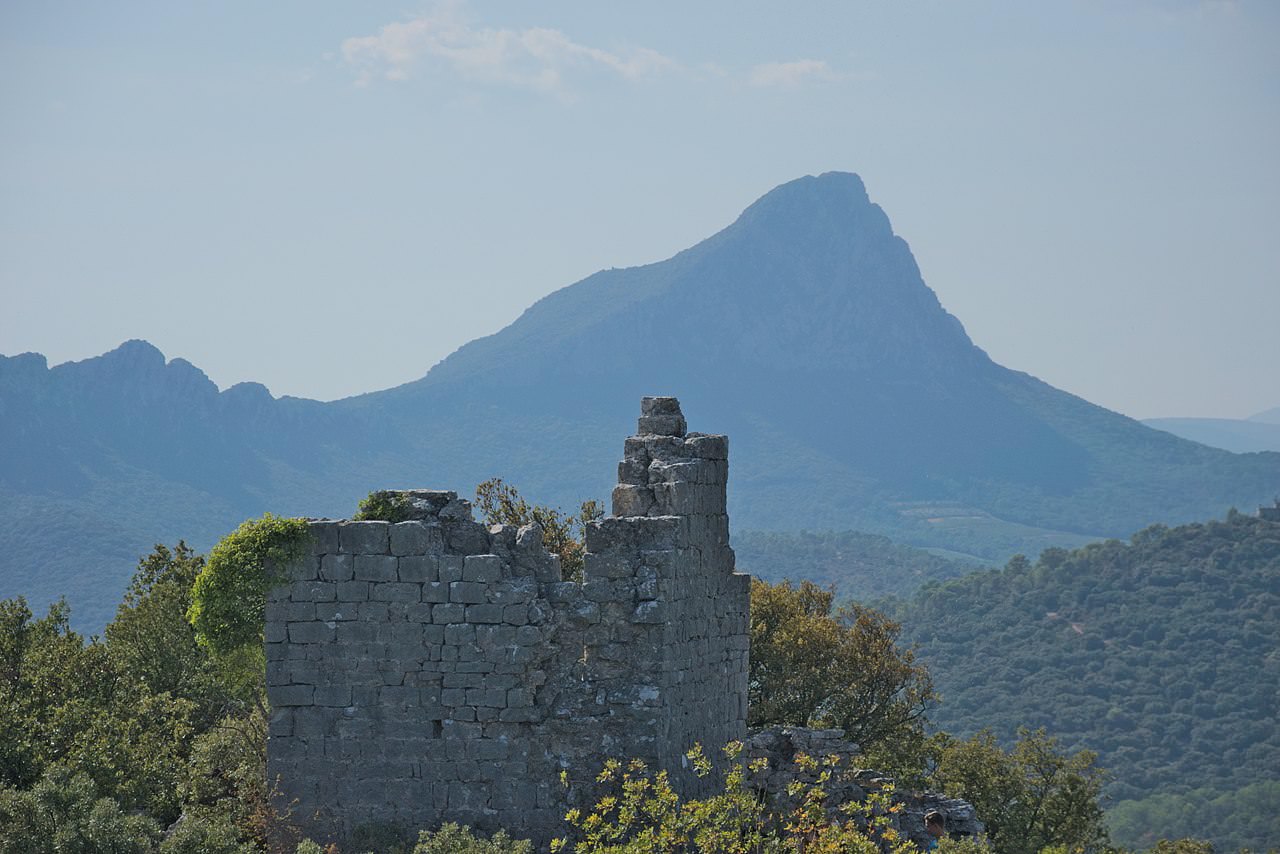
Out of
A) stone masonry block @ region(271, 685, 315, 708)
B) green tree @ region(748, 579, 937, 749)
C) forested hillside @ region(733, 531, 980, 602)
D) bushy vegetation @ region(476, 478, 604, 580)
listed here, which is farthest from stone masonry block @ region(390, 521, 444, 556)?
forested hillside @ region(733, 531, 980, 602)

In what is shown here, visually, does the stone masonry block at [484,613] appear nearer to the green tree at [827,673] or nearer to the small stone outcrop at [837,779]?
the small stone outcrop at [837,779]

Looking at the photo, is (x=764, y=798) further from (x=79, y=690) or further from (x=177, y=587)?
(x=177, y=587)

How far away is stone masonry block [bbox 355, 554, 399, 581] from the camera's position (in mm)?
15711

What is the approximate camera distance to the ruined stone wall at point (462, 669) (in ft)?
51.1

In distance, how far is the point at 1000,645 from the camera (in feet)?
344

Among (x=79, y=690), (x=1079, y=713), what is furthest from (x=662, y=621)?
(x=1079, y=713)

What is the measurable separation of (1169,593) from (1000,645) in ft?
65.3

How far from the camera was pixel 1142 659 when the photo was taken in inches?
4163

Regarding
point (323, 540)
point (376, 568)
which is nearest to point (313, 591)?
point (323, 540)

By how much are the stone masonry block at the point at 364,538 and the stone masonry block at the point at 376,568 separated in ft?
0.18

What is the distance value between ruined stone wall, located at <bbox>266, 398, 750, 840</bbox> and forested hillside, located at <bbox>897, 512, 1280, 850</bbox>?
5895 cm

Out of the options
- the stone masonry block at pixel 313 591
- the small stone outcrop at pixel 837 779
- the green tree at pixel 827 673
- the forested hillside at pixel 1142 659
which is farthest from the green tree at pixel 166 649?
the forested hillside at pixel 1142 659

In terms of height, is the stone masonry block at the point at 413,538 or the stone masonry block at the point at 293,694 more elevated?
the stone masonry block at the point at 413,538

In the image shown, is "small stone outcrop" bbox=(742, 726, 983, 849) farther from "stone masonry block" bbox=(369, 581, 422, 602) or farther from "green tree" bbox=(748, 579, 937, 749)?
"green tree" bbox=(748, 579, 937, 749)
